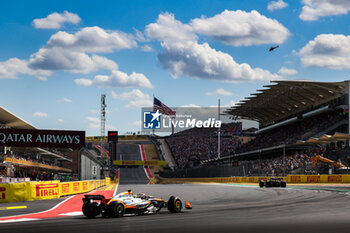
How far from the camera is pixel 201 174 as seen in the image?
78000 millimetres

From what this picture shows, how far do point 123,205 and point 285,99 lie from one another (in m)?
60.1

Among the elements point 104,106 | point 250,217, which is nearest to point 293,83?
point 104,106

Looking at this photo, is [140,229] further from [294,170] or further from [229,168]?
[229,168]

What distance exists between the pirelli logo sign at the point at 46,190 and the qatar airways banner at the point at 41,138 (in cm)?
617

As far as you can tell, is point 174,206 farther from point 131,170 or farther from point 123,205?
point 131,170

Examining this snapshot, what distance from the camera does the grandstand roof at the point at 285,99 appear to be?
197 feet

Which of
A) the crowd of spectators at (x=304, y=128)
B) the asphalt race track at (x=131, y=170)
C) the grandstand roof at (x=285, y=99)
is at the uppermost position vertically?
the grandstand roof at (x=285, y=99)

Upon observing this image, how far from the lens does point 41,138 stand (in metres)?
33.3

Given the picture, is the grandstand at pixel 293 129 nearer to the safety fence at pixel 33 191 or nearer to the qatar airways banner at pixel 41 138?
the qatar airways banner at pixel 41 138

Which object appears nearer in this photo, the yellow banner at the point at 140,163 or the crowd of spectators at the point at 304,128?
the crowd of spectators at the point at 304,128

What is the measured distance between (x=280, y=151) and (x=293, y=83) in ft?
46.1

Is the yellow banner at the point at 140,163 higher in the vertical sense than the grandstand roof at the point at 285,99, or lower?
lower

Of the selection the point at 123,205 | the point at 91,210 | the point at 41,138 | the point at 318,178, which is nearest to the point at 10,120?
the point at 41,138

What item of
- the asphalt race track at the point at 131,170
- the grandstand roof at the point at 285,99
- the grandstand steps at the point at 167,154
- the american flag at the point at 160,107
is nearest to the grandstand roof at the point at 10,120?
the asphalt race track at the point at 131,170
